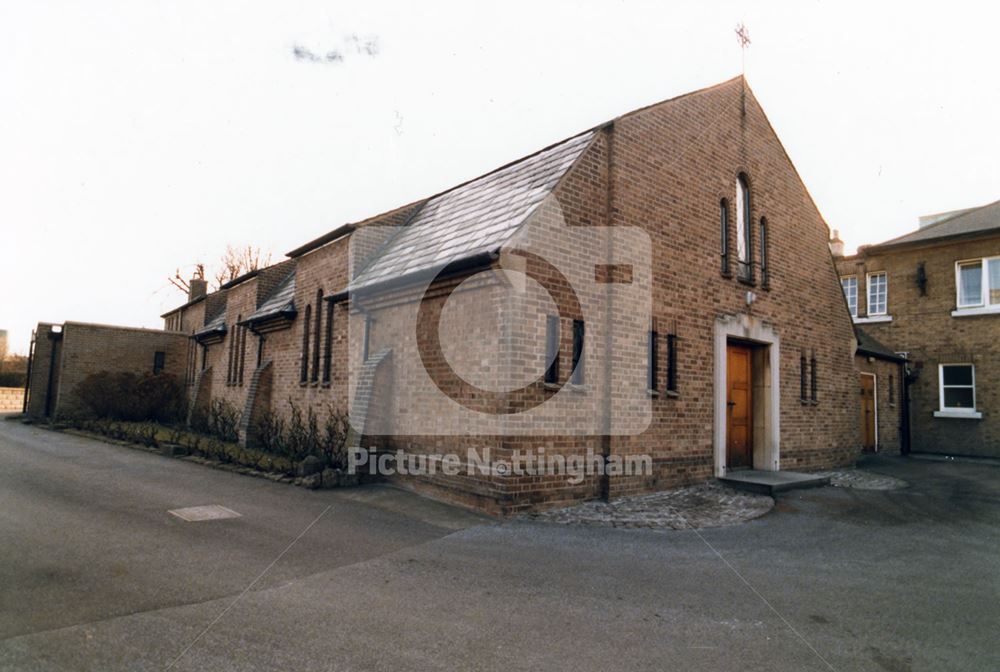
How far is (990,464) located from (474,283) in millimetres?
16366

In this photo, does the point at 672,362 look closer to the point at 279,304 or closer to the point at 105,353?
the point at 279,304

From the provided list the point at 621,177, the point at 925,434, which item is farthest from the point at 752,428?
the point at 925,434

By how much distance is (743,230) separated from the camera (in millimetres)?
12359

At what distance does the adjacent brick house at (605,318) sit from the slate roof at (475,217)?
6 centimetres

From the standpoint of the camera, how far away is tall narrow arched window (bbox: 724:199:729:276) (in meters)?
11.5

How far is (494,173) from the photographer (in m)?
11.9

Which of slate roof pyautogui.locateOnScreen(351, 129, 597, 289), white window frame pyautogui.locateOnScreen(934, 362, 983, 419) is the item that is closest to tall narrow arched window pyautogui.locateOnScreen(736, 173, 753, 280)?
slate roof pyautogui.locateOnScreen(351, 129, 597, 289)

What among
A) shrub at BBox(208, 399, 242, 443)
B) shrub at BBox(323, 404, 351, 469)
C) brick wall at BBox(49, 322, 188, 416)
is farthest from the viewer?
brick wall at BBox(49, 322, 188, 416)

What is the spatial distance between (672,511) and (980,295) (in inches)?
678

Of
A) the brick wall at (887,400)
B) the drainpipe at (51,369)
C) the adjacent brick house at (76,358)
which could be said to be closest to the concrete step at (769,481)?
the brick wall at (887,400)

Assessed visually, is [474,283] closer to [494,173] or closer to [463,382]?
[463,382]

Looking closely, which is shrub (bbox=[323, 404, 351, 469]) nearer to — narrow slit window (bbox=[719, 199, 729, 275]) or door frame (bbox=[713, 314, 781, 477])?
door frame (bbox=[713, 314, 781, 477])

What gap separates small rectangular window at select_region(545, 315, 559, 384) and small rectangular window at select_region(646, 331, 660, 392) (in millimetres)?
1982

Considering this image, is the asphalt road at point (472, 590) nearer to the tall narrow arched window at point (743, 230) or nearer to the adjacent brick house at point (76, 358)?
the tall narrow arched window at point (743, 230)
